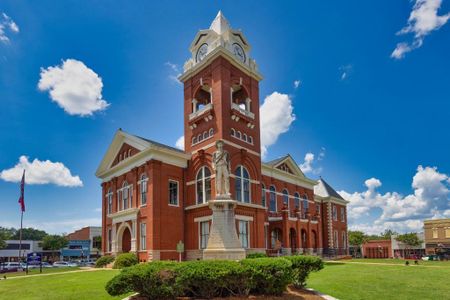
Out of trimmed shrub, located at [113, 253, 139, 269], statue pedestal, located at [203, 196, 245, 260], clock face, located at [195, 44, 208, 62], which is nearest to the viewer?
statue pedestal, located at [203, 196, 245, 260]

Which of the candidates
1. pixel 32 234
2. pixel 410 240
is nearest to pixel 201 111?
pixel 410 240

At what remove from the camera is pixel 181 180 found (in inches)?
1288

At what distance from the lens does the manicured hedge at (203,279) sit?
11852 millimetres

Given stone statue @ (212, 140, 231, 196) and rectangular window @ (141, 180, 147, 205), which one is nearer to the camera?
stone statue @ (212, 140, 231, 196)

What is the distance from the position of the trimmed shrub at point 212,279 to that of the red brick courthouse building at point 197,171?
17.3 m

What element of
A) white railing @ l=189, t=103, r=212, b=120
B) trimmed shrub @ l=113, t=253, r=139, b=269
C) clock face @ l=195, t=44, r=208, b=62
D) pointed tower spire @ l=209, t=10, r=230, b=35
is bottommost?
trimmed shrub @ l=113, t=253, r=139, b=269

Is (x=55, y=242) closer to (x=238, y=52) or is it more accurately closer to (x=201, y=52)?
(x=201, y=52)

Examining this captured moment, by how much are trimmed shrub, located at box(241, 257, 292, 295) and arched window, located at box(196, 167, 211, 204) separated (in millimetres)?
18091

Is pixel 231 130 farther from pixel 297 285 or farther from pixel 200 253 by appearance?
pixel 297 285

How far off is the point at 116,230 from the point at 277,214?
59.6 feet

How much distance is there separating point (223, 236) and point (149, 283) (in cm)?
523

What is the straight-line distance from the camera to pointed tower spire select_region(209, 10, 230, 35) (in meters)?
34.8

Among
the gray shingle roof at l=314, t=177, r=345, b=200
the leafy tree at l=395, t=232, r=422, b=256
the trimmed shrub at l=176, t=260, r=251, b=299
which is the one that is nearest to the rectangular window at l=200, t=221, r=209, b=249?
the trimmed shrub at l=176, t=260, r=251, b=299

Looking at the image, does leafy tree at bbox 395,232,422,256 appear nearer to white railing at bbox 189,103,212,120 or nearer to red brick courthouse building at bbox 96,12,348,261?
red brick courthouse building at bbox 96,12,348,261
